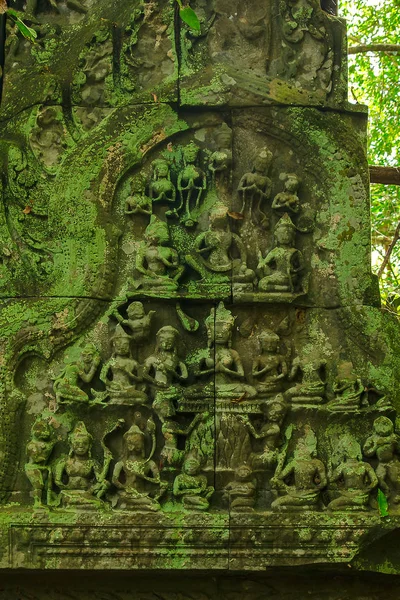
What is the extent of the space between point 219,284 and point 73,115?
5.60ft

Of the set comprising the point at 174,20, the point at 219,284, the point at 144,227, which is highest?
the point at 174,20

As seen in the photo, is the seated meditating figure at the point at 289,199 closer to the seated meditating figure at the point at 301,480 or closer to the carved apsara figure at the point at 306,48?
the carved apsara figure at the point at 306,48

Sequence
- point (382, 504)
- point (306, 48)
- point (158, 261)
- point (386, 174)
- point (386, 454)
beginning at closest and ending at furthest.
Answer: point (382, 504)
point (386, 454)
point (158, 261)
point (306, 48)
point (386, 174)

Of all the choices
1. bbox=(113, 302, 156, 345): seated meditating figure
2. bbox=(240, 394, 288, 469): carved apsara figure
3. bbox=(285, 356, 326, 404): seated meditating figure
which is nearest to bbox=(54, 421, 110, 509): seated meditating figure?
bbox=(113, 302, 156, 345): seated meditating figure

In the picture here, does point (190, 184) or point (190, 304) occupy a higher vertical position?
point (190, 184)

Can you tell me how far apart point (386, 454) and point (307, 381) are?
719mm

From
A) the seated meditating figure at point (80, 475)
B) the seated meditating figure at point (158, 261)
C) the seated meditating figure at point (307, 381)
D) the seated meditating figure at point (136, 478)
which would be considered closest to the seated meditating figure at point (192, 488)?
the seated meditating figure at point (136, 478)

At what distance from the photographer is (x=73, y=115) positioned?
21.7 ft

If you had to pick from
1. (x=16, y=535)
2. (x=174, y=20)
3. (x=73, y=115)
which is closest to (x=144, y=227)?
(x=73, y=115)

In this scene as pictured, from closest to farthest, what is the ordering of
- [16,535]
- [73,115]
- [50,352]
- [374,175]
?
[16,535], [50,352], [73,115], [374,175]

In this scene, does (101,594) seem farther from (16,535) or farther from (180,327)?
(180,327)

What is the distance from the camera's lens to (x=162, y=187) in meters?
6.42

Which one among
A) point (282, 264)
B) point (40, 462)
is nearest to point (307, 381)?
point (282, 264)

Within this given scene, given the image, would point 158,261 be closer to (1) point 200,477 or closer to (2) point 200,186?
(2) point 200,186
